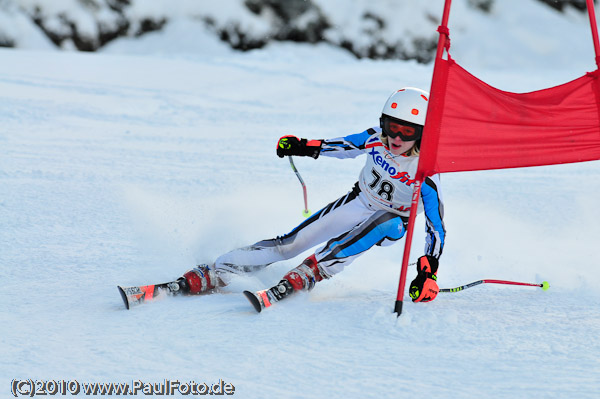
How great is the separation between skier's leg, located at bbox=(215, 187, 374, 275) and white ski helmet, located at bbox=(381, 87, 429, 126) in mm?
562

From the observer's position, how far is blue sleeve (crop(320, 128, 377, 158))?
3.61 metres

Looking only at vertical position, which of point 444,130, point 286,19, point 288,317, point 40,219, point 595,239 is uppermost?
point 286,19

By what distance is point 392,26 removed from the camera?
59.4 feet

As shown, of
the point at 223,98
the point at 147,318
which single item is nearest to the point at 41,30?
the point at 223,98

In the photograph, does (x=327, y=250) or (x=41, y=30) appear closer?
(x=327, y=250)

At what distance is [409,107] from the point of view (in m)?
3.28

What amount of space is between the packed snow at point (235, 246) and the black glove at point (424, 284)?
6 centimetres

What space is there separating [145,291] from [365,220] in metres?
1.17

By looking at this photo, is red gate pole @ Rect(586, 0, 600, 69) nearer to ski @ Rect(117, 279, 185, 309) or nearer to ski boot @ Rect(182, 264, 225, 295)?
ski boot @ Rect(182, 264, 225, 295)

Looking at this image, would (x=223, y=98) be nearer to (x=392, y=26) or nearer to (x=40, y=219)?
(x=40, y=219)

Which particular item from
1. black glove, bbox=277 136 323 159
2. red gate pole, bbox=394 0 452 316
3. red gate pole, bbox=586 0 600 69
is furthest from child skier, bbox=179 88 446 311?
red gate pole, bbox=586 0 600 69

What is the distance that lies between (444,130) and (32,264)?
236 centimetres

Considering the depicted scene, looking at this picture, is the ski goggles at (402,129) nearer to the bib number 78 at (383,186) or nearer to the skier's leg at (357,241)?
the bib number 78 at (383,186)

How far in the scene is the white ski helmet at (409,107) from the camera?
3.26 meters
